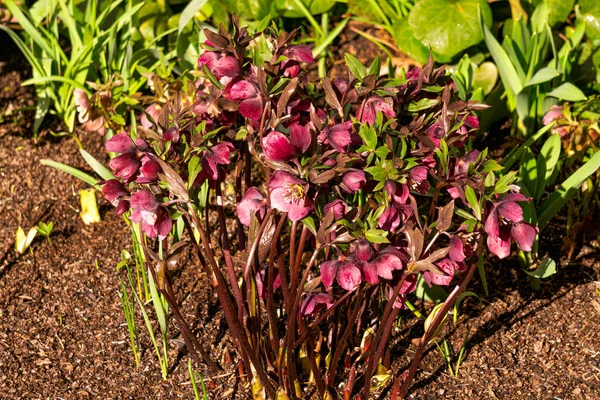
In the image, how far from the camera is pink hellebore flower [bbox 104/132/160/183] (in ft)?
4.68

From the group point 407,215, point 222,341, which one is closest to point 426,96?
point 407,215

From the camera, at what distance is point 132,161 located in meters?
1.45

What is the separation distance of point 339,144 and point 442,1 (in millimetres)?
1436

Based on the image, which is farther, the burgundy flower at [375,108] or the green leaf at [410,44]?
the green leaf at [410,44]

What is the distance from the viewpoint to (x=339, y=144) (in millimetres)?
1402

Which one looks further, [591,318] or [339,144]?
[591,318]

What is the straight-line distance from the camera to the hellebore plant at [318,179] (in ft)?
4.55

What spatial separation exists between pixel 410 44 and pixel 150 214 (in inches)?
61.4

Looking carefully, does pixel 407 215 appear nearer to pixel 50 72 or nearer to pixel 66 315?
pixel 66 315

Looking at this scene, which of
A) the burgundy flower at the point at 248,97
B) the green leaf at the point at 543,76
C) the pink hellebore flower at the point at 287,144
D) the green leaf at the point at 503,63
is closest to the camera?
the pink hellebore flower at the point at 287,144

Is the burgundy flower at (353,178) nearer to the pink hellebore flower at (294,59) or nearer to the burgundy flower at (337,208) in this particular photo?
the burgundy flower at (337,208)

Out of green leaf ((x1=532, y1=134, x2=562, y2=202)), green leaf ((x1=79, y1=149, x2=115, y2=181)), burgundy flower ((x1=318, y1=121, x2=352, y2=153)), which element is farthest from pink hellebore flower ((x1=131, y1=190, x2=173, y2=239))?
green leaf ((x1=532, y1=134, x2=562, y2=202))

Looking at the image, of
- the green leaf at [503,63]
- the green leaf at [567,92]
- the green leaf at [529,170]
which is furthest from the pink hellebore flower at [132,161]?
the green leaf at [567,92]

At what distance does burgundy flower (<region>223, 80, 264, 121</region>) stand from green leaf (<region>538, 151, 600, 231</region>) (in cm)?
92
